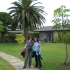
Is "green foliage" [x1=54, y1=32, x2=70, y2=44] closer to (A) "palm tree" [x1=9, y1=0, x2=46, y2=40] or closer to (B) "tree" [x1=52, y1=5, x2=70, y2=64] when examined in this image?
(B) "tree" [x1=52, y1=5, x2=70, y2=64]

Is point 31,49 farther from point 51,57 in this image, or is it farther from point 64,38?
point 51,57

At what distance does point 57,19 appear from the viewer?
13.1 meters

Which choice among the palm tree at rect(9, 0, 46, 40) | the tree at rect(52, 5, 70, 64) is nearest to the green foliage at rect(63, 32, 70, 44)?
the tree at rect(52, 5, 70, 64)

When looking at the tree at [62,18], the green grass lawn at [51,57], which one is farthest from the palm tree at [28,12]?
the tree at [62,18]

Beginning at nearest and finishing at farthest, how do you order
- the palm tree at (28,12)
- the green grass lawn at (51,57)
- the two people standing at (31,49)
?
1. the two people standing at (31,49)
2. the green grass lawn at (51,57)
3. the palm tree at (28,12)

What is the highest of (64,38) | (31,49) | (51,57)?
(64,38)

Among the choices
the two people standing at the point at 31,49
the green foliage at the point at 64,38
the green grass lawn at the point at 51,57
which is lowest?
the green grass lawn at the point at 51,57

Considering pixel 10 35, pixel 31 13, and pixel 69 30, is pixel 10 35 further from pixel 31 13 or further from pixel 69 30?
pixel 69 30

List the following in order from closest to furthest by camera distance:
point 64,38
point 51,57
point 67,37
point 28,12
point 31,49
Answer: point 31,49
point 67,37
point 64,38
point 51,57
point 28,12

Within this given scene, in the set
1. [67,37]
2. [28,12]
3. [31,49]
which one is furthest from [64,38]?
[28,12]

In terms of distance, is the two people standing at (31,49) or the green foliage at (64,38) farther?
the green foliage at (64,38)

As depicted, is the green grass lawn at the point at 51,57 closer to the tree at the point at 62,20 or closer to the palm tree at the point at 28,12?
the tree at the point at 62,20

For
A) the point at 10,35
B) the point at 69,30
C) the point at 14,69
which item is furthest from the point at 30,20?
the point at 14,69

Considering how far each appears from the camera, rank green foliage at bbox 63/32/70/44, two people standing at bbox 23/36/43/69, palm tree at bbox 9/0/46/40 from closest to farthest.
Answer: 1. two people standing at bbox 23/36/43/69
2. green foliage at bbox 63/32/70/44
3. palm tree at bbox 9/0/46/40
